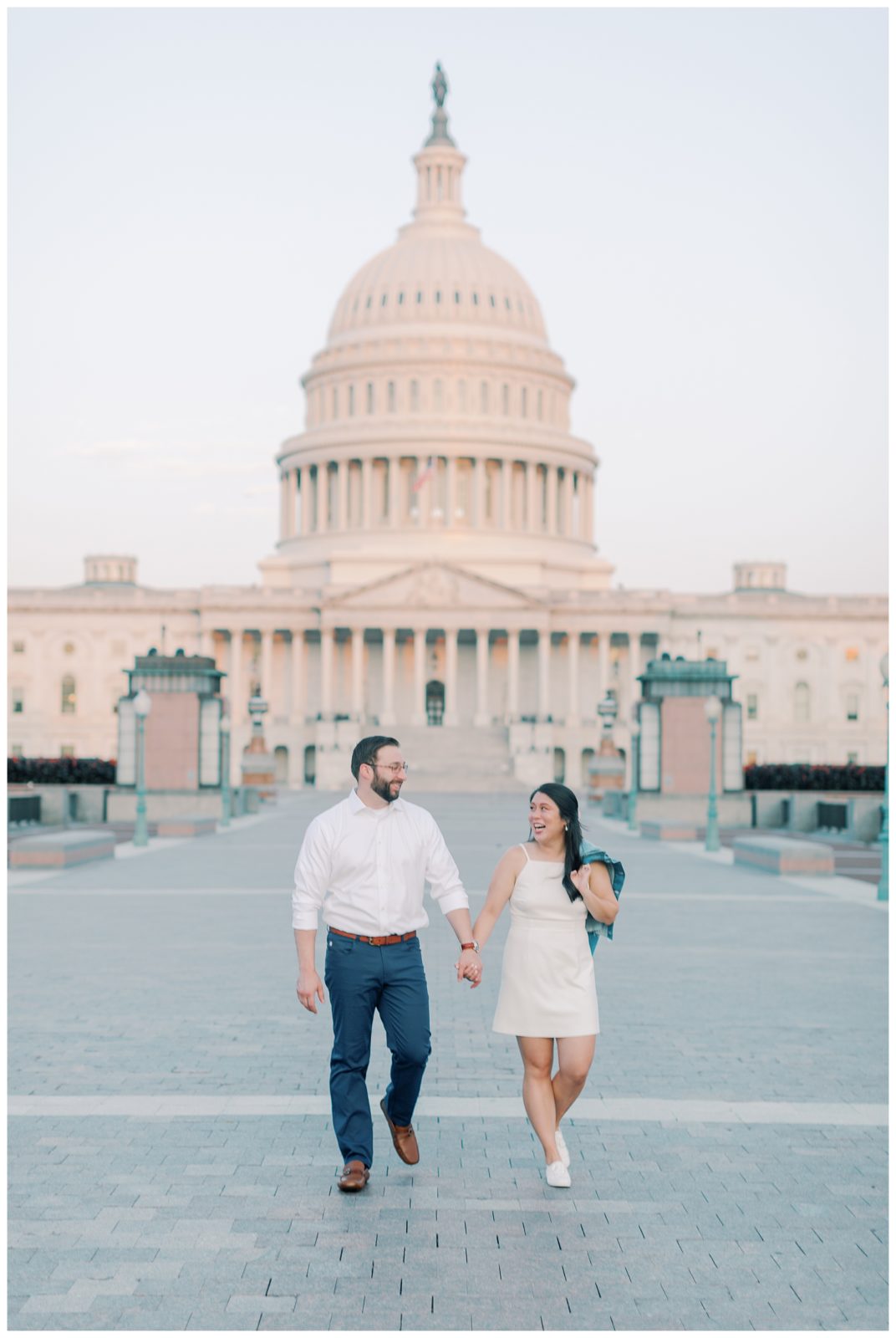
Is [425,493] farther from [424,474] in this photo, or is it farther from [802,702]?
[802,702]

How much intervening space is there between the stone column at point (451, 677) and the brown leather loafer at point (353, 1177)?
306 feet

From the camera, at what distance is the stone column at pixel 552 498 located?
117500mm

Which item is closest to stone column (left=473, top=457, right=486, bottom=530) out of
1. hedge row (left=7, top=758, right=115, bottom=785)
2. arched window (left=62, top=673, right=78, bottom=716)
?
arched window (left=62, top=673, right=78, bottom=716)

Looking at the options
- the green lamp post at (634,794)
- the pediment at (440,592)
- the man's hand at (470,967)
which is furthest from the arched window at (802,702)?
the man's hand at (470,967)

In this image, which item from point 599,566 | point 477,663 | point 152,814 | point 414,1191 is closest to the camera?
point 414,1191

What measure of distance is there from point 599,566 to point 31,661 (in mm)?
40093

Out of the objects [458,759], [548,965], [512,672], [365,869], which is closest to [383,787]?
[365,869]

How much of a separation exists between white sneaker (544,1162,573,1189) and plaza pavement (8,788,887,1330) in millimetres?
52

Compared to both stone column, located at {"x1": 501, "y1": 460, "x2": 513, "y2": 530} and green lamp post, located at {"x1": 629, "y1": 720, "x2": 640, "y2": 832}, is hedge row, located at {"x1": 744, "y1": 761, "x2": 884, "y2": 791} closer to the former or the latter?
green lamp post, located at {"x1": 629, "y1": 720, "x2": 640, "y2": 832}

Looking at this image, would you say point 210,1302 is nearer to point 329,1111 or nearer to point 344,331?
point 329,1111

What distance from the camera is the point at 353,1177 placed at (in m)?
7.78

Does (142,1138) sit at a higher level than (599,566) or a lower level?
lower

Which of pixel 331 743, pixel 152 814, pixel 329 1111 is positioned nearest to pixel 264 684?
pixel 331 743

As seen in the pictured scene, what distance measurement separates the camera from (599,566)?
379ft
